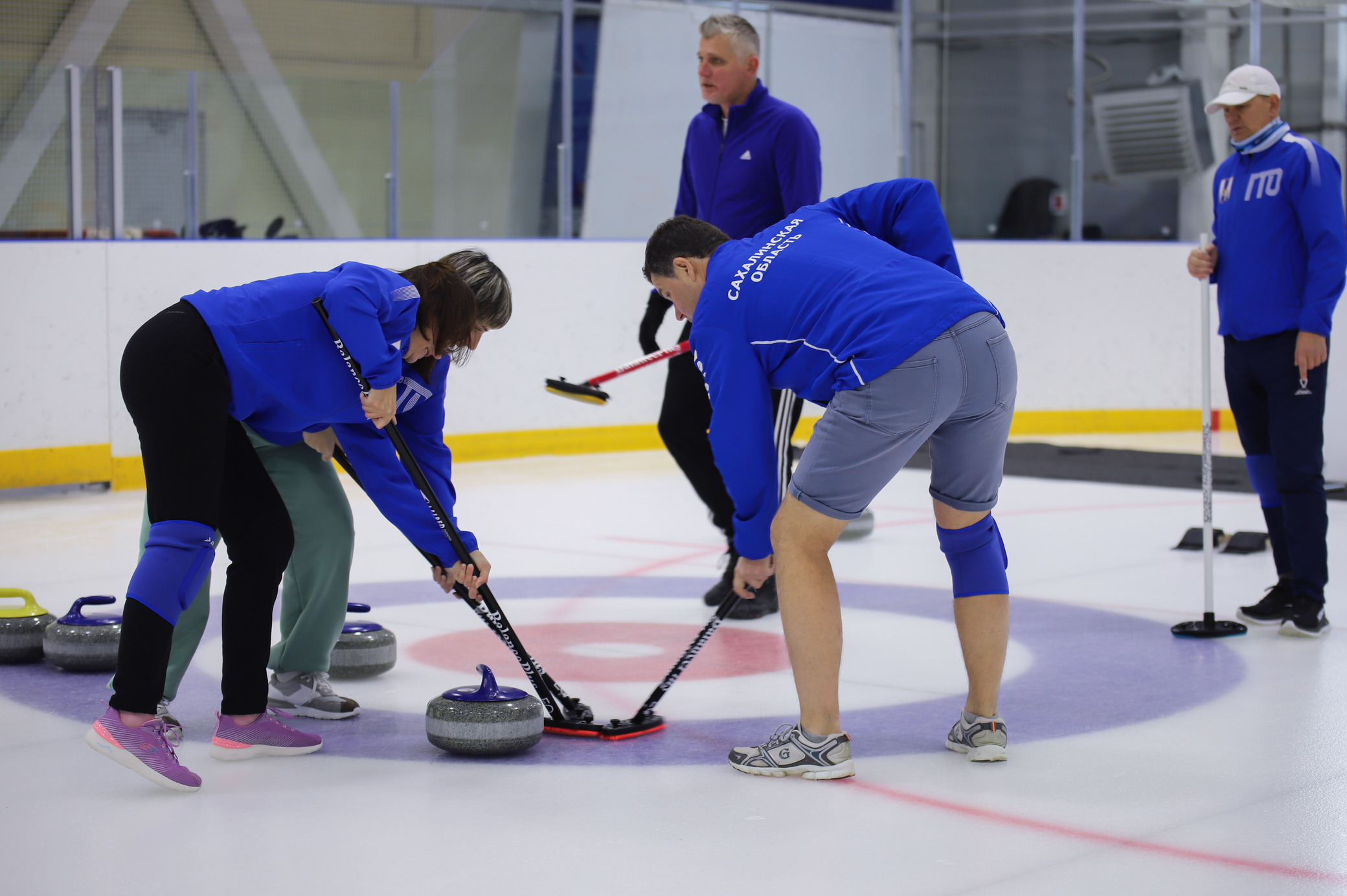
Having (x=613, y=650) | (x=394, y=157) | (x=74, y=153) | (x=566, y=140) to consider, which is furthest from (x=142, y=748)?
(x=566, y=140)

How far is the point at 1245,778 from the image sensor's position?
2379 millimetres

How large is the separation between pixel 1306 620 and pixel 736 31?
7.00 ft

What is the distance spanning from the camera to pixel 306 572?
9.15 feet

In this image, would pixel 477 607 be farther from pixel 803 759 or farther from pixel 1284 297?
pixel 1284 297

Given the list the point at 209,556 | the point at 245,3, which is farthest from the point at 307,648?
the point at 245,3

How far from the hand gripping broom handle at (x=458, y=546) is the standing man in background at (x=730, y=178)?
1254 millimetres

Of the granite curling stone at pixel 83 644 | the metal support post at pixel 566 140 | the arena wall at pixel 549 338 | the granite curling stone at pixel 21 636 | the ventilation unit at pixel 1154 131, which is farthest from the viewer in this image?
the ventilation unit at pixel 1154 131

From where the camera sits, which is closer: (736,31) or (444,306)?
(444,306)

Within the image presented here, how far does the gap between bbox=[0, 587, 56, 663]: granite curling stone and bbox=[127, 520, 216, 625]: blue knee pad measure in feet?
3.52

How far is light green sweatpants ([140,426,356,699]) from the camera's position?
265 cm

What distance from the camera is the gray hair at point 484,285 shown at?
2.40 meters

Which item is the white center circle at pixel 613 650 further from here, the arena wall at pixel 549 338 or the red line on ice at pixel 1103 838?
the arena wall at pixel 549 338

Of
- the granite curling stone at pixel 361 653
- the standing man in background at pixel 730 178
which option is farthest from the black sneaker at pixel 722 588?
the granite curling stone at pixel 361 653

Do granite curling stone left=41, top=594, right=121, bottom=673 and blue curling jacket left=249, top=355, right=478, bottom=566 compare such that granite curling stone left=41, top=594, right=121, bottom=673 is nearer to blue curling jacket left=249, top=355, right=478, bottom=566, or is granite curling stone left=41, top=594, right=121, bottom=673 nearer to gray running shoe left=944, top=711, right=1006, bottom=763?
blue curling jacket left=249, top=355, right=478, bottom=566
